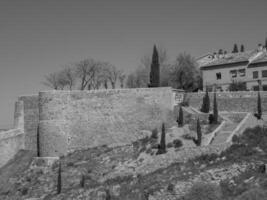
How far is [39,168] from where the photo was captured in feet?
112

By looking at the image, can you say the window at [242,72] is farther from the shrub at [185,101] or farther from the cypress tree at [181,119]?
the cypress tree at [181,119]

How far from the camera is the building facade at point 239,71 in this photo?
42.0 metres

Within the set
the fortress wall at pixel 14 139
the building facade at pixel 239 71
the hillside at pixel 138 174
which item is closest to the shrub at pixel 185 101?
the building facade at pixel 239 71

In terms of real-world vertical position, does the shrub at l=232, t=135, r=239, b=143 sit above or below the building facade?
below

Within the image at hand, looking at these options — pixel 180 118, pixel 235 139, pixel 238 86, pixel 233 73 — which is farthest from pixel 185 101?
pixel 235 139

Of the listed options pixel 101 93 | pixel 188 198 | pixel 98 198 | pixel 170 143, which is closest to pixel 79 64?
pixel 101 93

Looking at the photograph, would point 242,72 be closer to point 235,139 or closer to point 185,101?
point 185,101

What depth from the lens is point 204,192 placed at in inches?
824

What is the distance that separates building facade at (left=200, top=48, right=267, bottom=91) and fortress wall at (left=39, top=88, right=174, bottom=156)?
343 inches

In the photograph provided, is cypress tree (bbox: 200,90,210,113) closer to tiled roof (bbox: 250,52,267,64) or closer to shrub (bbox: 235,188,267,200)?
tiled roof (bbox: 250,52,267,64)

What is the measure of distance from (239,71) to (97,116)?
19.2 metres

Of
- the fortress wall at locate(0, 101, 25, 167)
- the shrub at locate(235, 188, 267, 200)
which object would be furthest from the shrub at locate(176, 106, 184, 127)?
the fortress wall at locate(0, 101, 25, 167)

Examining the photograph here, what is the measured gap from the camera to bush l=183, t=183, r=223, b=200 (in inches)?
809

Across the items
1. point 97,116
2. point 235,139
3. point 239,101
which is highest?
point 239,101
